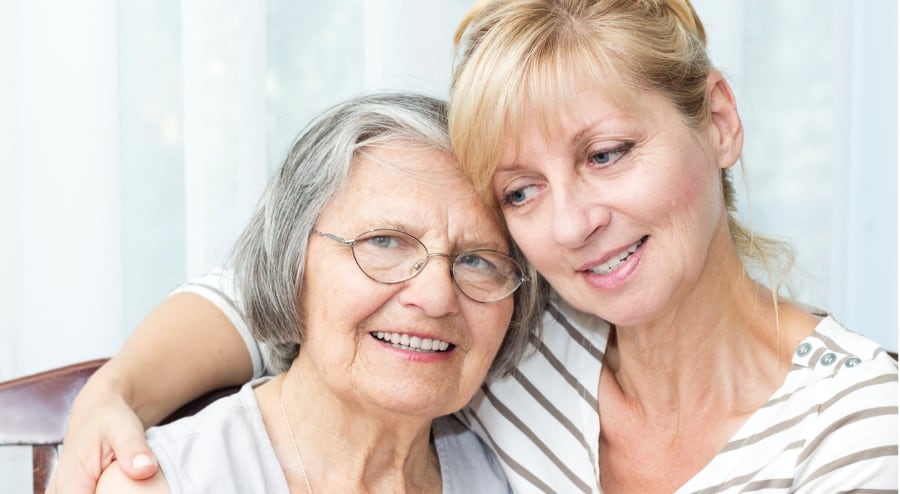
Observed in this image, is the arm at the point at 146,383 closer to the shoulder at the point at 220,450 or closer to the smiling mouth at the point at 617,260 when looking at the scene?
the shoulder at the point at 220,450

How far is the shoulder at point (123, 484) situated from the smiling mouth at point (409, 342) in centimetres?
40

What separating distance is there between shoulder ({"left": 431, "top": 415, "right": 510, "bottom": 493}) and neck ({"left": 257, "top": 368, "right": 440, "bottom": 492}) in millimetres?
131

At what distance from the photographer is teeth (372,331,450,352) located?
164 cm

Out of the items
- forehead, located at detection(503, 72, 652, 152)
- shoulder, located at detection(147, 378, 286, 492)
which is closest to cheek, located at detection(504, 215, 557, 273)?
forehead, located at detection(503, 72, 652, 152)

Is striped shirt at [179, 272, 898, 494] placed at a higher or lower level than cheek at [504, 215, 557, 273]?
lower

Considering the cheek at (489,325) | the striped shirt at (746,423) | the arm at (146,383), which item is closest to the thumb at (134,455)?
the arm at (146,383)

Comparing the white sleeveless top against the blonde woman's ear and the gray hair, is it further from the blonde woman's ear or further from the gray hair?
the blonde woman's ear

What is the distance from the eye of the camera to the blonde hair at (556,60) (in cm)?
153

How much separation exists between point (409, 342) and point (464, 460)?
0.37m

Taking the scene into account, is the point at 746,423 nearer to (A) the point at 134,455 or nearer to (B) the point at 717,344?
(B) the point at 717,344

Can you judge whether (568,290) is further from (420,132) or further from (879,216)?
(879,216)

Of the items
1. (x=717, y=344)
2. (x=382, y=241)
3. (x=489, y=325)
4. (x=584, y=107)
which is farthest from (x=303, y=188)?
(x=717, y=344)

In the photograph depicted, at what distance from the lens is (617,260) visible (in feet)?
5.22

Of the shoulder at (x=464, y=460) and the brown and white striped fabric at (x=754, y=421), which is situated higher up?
the brown and white striped fabric at (x=754, y=421)
